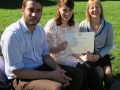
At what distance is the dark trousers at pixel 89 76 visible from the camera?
3.96m

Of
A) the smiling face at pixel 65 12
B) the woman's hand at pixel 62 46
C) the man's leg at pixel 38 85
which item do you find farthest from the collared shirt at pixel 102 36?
the man's leg at pixel 38 85

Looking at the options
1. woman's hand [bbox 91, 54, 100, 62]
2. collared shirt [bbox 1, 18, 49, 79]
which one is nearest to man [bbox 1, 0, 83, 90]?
collared shirt [bbox 1, 18, 49, 79]

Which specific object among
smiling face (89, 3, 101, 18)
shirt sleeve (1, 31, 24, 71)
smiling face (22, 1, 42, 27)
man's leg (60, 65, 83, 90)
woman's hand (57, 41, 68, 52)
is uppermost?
smiling face (22, 1, 42, 27)

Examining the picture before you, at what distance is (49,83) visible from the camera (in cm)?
327

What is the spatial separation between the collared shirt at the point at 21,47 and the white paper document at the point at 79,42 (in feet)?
1.28

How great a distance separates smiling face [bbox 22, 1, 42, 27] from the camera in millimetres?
3391

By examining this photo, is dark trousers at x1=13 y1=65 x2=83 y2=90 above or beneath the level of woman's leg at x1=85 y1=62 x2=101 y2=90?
above

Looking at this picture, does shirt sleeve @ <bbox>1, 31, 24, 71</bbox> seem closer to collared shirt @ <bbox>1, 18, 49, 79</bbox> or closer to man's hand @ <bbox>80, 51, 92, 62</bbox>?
collared shirt @ <bbox>1, 18, 49, 79</bbox>

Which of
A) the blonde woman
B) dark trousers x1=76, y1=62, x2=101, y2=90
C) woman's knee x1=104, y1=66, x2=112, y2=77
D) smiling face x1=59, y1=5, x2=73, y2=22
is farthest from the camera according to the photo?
the blonde woman

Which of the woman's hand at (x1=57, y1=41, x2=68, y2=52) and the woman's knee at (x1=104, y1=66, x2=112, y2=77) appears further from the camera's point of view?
the woman's knee at (x1=104, y1=66, x2=112, y2=77)

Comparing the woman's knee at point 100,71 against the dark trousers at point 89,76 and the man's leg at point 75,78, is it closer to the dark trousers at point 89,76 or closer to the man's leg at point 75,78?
the dark trousers at point 89,76

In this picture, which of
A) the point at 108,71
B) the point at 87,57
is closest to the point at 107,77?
the point at 108,71

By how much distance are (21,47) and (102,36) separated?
5.10 ft

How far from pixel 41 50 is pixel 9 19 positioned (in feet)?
26.7
